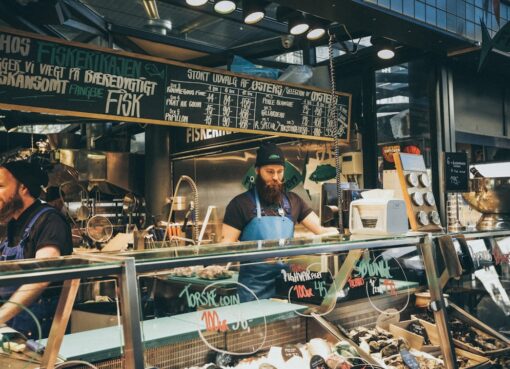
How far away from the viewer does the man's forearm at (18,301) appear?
4.63ft

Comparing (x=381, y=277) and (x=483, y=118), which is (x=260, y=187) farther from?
(x=483, y=118)

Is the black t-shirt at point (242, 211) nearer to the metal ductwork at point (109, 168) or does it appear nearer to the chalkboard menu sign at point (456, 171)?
the chalkboard menu sign at point (456, 171)

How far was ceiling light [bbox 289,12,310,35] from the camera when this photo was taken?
3852 millimetres

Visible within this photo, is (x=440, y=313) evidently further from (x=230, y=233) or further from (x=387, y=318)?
(x=230, y=233)

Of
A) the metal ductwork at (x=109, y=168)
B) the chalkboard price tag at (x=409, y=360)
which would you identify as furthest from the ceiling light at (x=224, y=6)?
the metal ductwork at (x=109, y=168)

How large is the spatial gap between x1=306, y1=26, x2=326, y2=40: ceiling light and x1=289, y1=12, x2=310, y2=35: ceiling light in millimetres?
89

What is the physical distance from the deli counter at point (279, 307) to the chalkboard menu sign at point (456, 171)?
1.70 feet

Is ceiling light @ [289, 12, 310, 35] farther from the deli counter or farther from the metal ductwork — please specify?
the metal ductwork

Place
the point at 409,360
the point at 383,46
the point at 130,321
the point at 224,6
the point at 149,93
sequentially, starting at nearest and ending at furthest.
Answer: the point at 130,321
the point at 409,360
the point at 224,6
the point at 149,93
the point at 383,46

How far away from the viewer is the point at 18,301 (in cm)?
144

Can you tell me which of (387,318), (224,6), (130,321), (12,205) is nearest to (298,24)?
(224,6)

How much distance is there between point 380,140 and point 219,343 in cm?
370

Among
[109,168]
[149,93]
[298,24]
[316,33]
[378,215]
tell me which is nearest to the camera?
[378,215]

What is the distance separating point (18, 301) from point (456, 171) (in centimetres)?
294
